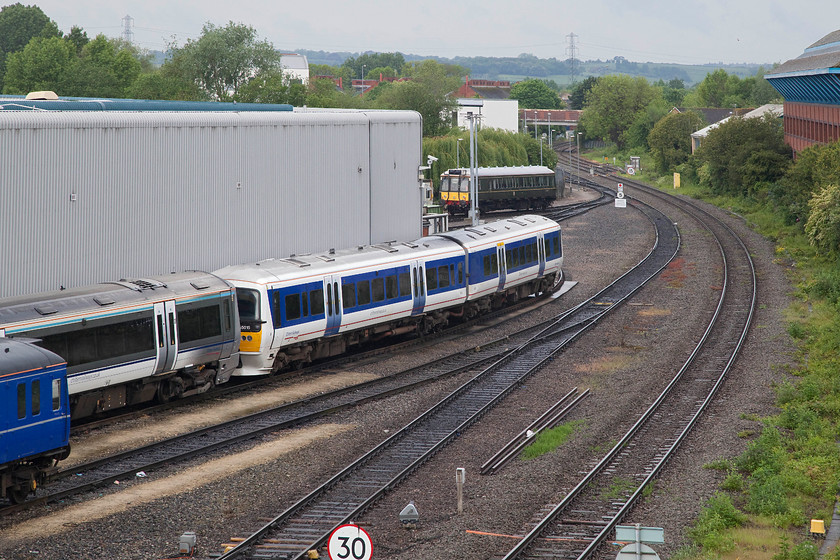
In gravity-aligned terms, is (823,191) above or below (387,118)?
below

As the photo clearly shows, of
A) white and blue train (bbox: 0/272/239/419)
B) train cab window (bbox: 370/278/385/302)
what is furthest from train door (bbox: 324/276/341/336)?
white and blue train (bbox: 0/272/239/419)

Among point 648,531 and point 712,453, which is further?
point 712,453

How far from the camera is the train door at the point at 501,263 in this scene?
34744 millimetres

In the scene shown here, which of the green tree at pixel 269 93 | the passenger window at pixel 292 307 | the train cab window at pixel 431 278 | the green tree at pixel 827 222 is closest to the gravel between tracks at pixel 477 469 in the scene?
the train cab window at pixel 431 278

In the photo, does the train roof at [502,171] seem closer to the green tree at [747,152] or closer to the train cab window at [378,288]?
the green tree at [747,152]

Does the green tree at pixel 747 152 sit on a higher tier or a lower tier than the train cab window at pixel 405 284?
higher

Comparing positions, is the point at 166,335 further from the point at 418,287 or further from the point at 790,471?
the point at 790,471

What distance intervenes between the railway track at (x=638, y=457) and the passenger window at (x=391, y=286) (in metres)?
8.38

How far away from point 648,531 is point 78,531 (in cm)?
920

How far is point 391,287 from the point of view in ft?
94.6

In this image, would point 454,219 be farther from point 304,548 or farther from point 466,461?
point 304,548

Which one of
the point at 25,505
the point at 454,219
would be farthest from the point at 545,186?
the point at 25,505

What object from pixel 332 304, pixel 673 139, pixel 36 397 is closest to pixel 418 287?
pixel 332 304

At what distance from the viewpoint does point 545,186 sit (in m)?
69.4
